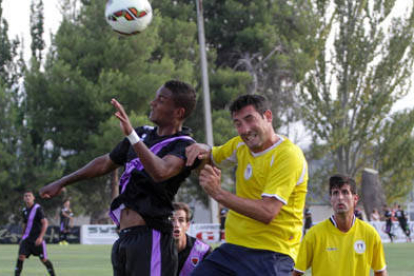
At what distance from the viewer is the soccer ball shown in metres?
7.38

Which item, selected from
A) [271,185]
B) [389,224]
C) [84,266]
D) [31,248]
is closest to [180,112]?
[271,185]

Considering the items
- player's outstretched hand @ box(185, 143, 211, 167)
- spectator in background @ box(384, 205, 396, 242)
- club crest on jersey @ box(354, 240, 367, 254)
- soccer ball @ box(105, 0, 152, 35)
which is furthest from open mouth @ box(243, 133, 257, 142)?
spectator in background @ box(384, 205, 396, 242)

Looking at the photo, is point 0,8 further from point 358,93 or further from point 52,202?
point 358,93

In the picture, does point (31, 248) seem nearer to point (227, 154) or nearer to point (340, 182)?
point (340, 182)

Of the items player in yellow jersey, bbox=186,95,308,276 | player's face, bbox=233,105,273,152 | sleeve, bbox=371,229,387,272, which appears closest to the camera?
player in yellow jersey, bbox=186,95,308,276

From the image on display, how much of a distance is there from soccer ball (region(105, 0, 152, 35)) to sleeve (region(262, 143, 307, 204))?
3.17 meters

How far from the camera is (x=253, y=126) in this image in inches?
184

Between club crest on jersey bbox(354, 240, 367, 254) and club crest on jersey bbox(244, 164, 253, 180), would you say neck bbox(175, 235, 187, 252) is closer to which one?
club crest on jersey bbox(354, 240, 367, 254)

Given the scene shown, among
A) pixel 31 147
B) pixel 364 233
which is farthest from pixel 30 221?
pixel 31 147

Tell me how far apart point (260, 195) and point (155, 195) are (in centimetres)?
72

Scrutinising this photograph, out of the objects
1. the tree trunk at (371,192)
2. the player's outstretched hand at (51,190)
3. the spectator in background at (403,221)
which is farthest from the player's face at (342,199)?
the tree trunk at (371,192)

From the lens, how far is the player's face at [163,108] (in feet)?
16.7

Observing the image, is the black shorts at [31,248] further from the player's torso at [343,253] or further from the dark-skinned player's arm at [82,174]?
the dark-skinned player's arm at [82,174]

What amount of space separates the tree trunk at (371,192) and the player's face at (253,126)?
36379 mm
